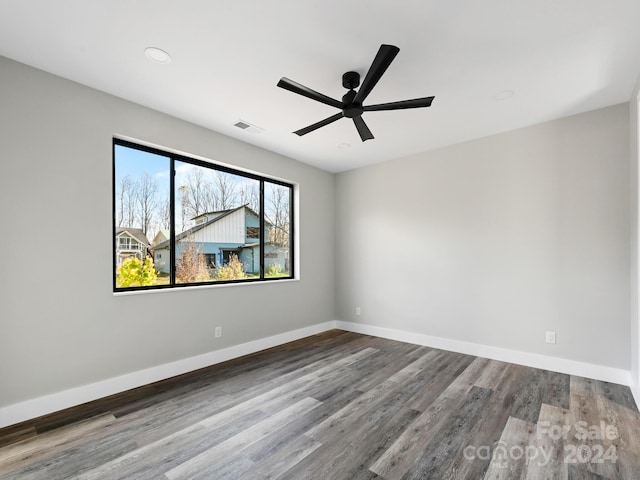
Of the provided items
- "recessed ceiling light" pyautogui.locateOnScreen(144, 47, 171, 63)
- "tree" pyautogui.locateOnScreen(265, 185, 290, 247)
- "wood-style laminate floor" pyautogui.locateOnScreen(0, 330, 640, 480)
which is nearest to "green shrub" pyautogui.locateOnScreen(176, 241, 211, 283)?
"wood-style laminate floor" pyautogui.locateOnScreen(0, 330, 640, 480)

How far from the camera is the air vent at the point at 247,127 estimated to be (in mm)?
3465

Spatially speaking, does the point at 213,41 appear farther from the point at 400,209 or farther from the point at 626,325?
the point at 626,325

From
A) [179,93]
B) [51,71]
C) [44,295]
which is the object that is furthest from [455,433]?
[51,71]

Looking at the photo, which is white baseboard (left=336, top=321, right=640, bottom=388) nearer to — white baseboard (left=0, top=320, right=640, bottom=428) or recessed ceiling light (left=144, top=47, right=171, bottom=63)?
white baseboard (left=0, top=320, right=640, bottom=428)

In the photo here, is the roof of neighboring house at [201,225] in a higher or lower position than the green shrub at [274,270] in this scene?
higher

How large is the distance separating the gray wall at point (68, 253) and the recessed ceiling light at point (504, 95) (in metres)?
3.05

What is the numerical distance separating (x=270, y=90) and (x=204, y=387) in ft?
9.14

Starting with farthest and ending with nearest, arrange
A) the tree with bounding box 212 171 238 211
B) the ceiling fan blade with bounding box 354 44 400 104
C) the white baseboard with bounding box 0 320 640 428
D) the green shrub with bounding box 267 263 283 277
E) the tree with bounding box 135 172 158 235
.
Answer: the green shrub with bounding box 267 263 283 277, the tree with bounding box 212 171 238 211, the tree with bounding box 135 172 158 235, the white baseboard with bounding box 0 320 640 428, the ceiling fan blade with bounding box 354 44 400 104

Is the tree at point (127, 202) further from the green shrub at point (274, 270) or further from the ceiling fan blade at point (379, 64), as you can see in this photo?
the ceiling fan blade at point (379, 64)

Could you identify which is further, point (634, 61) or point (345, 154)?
point (345, 154)

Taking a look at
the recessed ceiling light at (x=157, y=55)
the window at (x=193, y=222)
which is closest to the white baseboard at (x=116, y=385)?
the window at (x=193, y=222)

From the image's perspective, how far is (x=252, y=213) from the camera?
433 centimetres

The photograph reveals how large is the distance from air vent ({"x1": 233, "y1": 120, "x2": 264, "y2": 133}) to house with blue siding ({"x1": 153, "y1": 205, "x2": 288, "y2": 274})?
102cm

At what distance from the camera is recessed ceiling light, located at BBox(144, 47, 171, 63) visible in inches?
89.0
